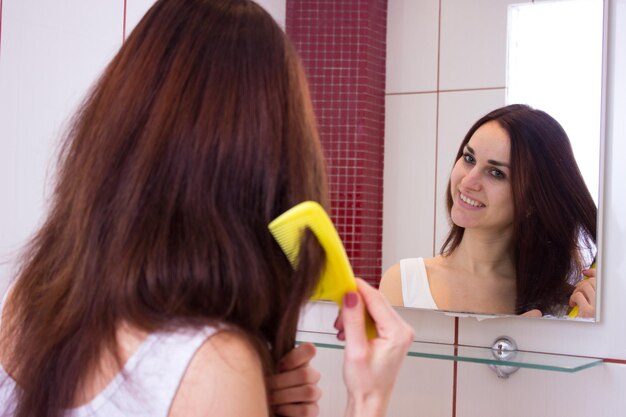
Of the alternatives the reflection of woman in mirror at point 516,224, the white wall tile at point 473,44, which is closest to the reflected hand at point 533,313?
the reflection of woman in mirror at point 516,224

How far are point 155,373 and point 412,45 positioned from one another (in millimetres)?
673

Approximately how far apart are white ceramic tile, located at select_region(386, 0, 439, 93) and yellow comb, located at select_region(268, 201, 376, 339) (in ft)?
1.71

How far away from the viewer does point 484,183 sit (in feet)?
3.23

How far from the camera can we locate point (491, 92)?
3.27 ft

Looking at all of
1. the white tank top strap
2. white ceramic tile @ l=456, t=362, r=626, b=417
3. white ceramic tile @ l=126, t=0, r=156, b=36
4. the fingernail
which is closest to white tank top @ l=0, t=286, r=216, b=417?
the white tank top strap

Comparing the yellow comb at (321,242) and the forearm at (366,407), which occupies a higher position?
the yellow comb at (321,242)

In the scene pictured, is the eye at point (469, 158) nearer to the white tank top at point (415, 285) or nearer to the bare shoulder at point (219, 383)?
the white tank top at point (415, 285)

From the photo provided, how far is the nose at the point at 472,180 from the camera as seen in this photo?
0.99m

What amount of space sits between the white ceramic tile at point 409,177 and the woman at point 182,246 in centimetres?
45

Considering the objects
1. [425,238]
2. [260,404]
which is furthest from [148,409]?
[425,238]

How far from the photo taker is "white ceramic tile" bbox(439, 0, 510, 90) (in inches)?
39.3

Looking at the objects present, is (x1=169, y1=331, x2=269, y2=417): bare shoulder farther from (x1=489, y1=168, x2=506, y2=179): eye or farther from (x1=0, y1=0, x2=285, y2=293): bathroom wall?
(x1=0, y1=0, x2=285, y2=293): bathroom wall

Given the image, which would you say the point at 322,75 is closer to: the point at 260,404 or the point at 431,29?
the point at 431,29

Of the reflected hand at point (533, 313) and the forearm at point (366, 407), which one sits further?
the reflected hand at point (533, 313)
